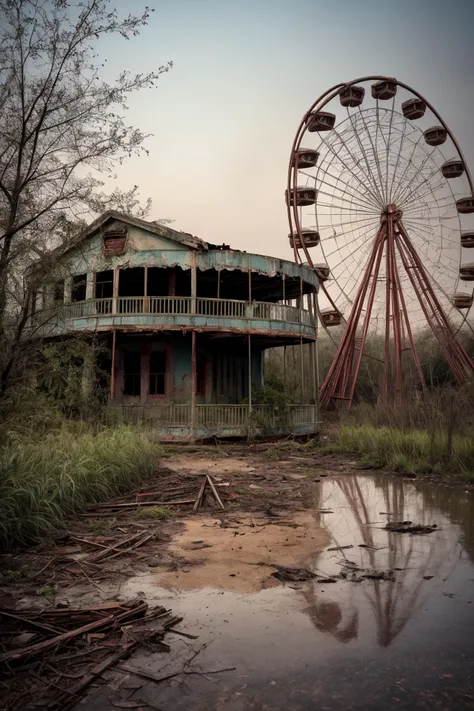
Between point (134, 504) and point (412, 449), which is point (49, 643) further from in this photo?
point (412, 449)

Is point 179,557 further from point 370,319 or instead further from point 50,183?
point 370,319

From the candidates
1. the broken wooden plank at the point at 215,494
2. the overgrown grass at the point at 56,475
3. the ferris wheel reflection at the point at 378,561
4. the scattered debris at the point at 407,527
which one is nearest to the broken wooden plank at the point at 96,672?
the ferris wheel reflection at the point at 378,561

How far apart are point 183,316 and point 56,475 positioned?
1174 cm

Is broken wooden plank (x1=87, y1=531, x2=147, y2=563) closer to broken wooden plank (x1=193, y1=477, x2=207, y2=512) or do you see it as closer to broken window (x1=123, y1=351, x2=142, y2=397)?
broken wooden plank (x1=193, y1=477, x2=207, y2=512)

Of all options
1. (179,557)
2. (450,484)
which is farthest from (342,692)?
(450,484)

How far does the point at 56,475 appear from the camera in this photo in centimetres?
798

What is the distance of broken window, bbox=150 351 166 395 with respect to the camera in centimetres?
2141

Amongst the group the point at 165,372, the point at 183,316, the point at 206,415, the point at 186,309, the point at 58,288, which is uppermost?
the point at 186,309

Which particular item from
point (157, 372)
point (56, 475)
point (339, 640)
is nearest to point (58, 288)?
point (56, 475)

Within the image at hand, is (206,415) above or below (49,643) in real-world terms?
above

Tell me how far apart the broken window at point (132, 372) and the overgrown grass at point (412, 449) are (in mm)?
9015

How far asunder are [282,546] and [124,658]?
119 inches

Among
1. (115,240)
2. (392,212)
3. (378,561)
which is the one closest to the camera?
(378,561)

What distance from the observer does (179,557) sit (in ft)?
19.6
